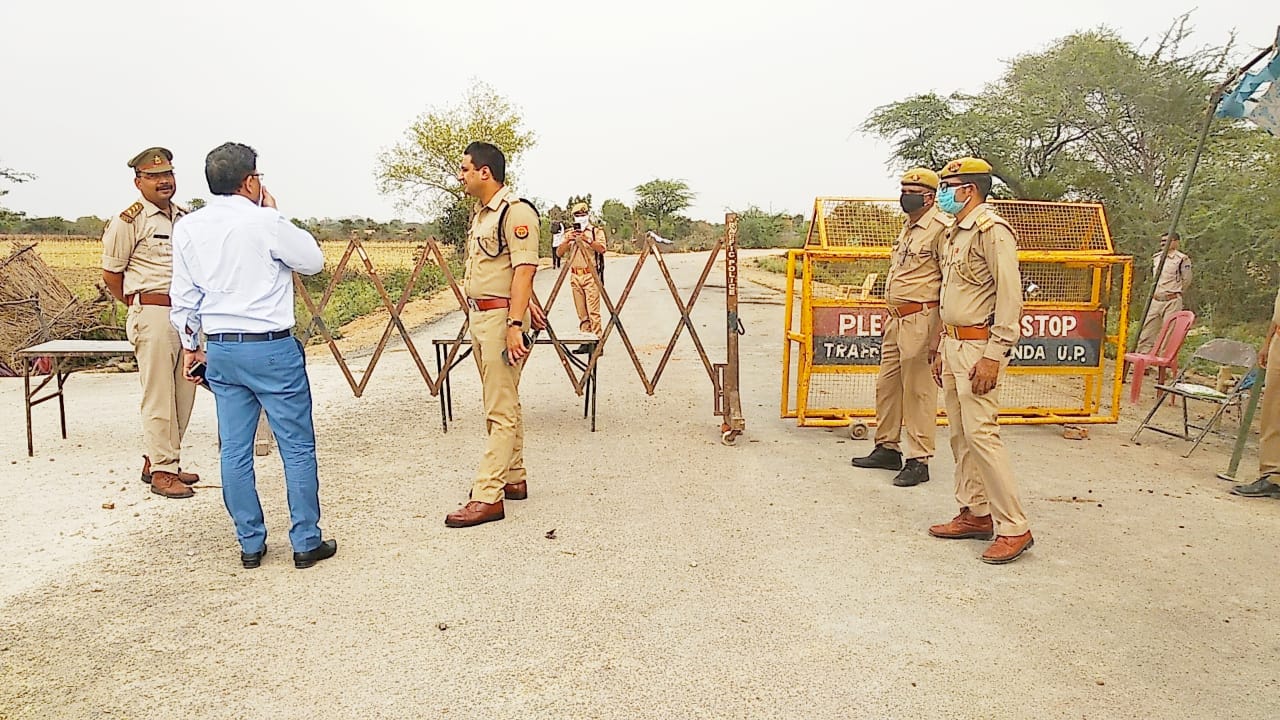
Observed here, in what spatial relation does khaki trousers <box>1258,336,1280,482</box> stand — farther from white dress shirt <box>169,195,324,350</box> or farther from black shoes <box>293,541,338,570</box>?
white dress shirt <box>169,195,324,350</box>

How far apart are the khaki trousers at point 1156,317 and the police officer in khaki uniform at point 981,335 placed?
6136mm

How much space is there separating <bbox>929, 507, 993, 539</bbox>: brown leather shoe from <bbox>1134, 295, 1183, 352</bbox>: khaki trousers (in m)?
5.98

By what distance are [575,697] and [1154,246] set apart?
1366 cm

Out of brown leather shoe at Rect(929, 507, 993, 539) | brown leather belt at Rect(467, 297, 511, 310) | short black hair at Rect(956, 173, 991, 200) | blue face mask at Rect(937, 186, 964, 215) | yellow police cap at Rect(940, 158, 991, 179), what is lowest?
brown leather shoe at Rect(929, 507, 993, 539)

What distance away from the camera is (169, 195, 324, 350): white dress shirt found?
13.8 ft

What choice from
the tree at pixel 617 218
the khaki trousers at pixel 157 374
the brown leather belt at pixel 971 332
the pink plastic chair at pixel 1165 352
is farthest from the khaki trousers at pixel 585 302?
the tree at pixel 617 218

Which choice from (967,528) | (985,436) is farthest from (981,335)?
(967,528)

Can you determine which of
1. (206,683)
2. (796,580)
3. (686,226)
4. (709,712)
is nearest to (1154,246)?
(796,580)

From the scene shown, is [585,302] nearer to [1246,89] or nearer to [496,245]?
[496,245]

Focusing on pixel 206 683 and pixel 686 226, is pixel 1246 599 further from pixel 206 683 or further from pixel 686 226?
pixel 686 226

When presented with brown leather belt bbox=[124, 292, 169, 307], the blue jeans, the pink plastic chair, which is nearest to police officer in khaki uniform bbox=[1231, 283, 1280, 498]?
the pink plastic chair

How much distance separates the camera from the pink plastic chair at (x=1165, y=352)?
8758 mm

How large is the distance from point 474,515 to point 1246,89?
5.81 m

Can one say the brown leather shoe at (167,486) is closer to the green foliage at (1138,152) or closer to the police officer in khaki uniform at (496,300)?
the police officer in khaki uniform at (496,300)
